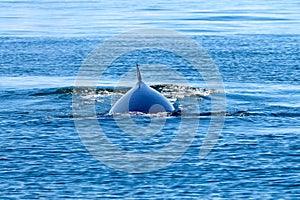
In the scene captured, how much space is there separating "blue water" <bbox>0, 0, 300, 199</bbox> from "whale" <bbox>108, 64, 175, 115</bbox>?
2.17 ft

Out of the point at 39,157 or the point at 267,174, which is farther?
the point at 39,157

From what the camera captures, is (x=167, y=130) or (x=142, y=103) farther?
(x=142, y=103)

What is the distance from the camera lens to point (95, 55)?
50.7 m

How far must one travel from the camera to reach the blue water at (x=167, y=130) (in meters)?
21.0

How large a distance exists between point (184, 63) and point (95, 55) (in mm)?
6426

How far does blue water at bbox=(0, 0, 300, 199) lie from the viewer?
2105cm

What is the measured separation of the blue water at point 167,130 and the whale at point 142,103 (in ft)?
2.17

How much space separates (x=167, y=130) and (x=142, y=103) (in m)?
2.37

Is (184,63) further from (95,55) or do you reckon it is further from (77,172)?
(77,172)

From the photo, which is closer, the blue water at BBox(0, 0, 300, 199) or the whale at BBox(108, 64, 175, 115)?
the blue water at BBox(0, 0, 300, 199)

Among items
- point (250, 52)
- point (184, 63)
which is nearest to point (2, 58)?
point (184, 63)

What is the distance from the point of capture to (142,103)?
97.2ft

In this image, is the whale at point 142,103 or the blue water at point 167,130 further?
the whale at point 142,103

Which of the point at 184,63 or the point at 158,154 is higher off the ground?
the point at 184,63
